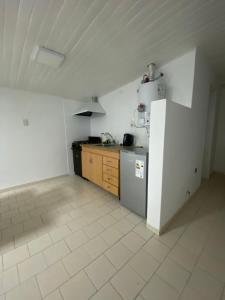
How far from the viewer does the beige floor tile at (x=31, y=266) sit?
3.91 ft

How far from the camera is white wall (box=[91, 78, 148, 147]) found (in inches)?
110

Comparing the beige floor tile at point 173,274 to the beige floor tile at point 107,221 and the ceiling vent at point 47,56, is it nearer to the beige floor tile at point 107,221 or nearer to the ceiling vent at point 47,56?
Answer: the beige floor tile at point 107,221

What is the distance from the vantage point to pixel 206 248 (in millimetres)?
1438

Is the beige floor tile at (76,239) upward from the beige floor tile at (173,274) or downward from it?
downward

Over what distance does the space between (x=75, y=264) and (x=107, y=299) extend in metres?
0.42

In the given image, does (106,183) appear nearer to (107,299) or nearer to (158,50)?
(107,299)

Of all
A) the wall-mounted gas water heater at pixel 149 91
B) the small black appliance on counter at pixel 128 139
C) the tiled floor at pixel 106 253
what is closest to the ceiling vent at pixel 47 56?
the wall-mounted gas water heater at pixel 149 91

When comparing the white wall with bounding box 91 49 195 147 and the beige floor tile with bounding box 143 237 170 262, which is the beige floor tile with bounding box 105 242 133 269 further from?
the white wall with bounding box 91 49 195 147

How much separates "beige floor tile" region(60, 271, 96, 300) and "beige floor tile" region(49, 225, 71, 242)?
55 centimetres

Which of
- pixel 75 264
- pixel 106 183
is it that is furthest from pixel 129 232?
pixel 106 183

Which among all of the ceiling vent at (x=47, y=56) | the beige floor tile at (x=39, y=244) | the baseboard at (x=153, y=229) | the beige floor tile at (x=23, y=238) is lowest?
the beige floor tile at (x=23, y=238)

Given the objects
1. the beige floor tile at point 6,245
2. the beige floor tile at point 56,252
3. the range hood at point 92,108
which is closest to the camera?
the beige floor tile at point 56,252

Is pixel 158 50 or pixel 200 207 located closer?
pixel 158 50

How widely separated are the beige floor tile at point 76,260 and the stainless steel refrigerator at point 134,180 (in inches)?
35.7
